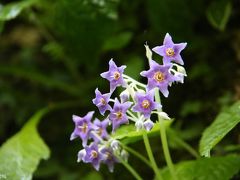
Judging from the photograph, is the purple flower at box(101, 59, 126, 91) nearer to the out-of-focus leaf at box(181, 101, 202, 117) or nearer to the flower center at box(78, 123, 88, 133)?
the flower center at box(78, 123, 88, 133)

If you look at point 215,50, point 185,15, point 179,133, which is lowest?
point 179,133

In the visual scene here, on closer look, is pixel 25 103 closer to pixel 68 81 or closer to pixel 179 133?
pixel 68 81

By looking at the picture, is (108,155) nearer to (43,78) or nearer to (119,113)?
(119,113)

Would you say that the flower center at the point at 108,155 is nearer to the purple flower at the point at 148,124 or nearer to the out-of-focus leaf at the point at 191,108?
the purple flower at the point at 148,124

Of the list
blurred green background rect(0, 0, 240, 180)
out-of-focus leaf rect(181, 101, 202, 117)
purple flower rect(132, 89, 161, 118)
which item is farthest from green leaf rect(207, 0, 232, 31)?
purple flower rect(132, 89, 161, 118)

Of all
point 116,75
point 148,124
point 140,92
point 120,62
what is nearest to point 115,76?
point 116,75

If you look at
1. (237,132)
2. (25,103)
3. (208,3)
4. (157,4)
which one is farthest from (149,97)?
(25,103)

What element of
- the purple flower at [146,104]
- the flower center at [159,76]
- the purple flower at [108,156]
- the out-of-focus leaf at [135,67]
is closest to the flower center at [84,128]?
the purple flower at [108,156]
